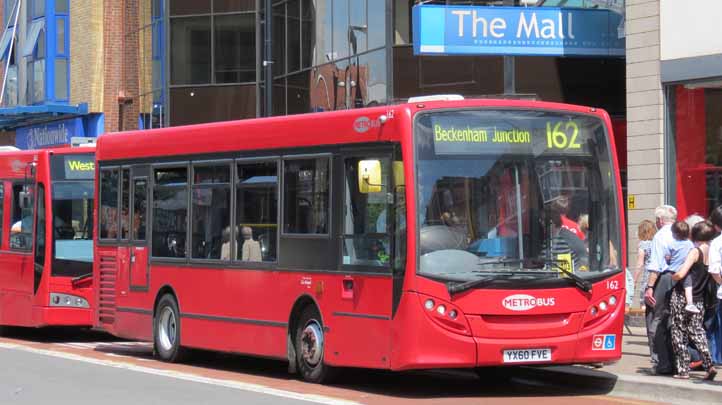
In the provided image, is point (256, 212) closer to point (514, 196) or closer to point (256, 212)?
point (256, 212)

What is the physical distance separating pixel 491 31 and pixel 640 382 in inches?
318

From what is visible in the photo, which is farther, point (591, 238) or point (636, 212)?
point (636, 212)

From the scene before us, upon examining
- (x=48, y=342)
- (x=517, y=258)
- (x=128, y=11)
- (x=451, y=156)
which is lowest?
(x=48, y=342)

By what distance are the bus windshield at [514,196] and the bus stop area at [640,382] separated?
109 cm

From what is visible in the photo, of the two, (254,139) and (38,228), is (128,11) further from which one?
(254,139)

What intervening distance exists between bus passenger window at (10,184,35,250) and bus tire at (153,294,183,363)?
177 inches

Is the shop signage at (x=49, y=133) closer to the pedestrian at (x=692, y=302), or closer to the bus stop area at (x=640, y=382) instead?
the bus stop area at (x=640, y=382)

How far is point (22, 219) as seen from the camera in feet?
69.7

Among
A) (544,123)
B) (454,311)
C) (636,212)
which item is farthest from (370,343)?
(636,212)

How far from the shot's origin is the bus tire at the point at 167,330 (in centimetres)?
1677

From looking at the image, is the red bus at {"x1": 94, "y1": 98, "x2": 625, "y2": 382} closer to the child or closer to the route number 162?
the route number 162

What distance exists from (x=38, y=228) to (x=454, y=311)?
33.6 ft

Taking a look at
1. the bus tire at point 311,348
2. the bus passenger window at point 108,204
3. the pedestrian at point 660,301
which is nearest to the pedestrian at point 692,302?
the pedestrian at point 660,301

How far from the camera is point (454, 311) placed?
12305 mm
